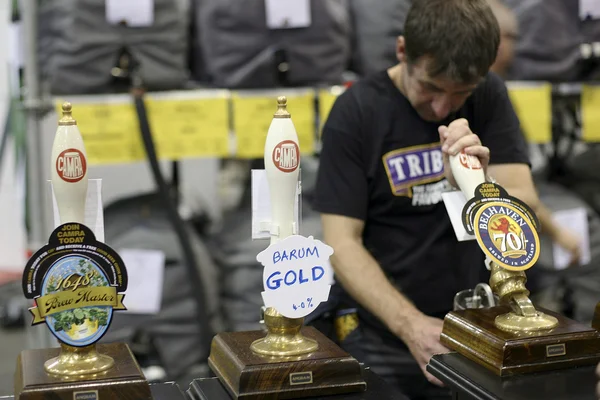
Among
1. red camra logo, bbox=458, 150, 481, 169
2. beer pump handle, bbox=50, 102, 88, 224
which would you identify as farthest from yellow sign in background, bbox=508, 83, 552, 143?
beer pump handle, bbox=50, 102, 88, 224

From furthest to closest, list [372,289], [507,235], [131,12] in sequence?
[131,12] < [372,289] < [507,235]

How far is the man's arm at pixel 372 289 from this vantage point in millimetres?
1386

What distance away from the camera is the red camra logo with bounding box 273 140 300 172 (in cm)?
104

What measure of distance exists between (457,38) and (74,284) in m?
0.76

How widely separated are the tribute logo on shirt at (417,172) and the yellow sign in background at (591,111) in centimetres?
107

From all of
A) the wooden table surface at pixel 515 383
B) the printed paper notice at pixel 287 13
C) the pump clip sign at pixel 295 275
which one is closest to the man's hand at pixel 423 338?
the wooden table surface at pixel 515 383

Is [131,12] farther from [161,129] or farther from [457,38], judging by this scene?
[457,38]

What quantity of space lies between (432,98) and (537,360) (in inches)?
22.5

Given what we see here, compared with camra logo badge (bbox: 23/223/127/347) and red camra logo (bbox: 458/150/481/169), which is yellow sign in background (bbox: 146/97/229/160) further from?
camra logo badge (bbox: 23/223/127/347)

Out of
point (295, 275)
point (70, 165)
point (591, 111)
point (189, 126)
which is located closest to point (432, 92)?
point (295, 275)

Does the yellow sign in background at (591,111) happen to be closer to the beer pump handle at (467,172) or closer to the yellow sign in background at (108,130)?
the yellow sign in background at (108,130)

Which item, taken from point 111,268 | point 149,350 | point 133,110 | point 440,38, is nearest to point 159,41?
point 133,110

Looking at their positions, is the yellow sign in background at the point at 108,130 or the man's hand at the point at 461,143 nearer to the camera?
the man's hand at the point at 461,143

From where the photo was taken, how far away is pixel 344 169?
1.54m
